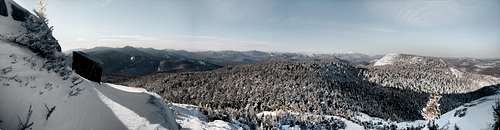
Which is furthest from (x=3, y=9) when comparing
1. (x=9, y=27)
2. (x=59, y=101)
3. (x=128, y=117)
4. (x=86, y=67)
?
(x=128, y=117)

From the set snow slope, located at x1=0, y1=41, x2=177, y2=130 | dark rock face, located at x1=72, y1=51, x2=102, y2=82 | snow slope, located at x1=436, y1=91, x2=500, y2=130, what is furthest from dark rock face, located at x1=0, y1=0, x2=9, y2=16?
snow slope, located at x1=436, y1=91, x2=500, y2=130

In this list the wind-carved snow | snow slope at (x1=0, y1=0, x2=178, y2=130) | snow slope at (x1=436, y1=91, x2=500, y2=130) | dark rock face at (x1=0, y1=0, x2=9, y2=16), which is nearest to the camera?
snow slope at (x1=0, y1=0, x2=178, y2=130)

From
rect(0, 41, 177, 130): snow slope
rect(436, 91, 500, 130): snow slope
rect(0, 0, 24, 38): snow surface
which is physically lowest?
rect(436, 91, 500, 130): snow slope

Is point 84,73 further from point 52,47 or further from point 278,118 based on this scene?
point 278,118

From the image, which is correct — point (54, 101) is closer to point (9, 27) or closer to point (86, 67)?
point (9, 27)

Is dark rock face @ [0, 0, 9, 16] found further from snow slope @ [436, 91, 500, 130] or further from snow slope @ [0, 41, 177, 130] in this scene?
snow slope @ [436, 91, 500, 130]

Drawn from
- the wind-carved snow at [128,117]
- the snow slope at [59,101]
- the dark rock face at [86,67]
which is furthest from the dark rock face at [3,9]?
the wind-carved snow at [128,117]

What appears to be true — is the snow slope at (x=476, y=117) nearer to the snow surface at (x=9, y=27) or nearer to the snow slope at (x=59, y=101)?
the snow slope at (x=59, y=101)
